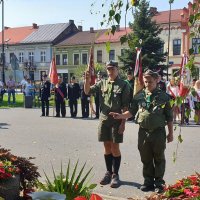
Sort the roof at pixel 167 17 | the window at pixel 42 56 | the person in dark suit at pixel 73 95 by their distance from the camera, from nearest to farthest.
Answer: the person in dark suit at pixel 73 95 → the roof at pixel 167 17 → the window at pixel 42 56

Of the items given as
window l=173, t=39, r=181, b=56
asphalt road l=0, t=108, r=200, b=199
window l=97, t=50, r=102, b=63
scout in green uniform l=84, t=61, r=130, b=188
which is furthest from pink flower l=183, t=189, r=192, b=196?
window l=97, t=50, r=102, b=63

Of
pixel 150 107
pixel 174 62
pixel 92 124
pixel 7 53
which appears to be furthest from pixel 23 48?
pixel 150 107

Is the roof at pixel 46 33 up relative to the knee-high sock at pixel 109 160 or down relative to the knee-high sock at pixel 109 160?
up

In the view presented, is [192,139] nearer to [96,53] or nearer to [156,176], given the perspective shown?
[156,176]

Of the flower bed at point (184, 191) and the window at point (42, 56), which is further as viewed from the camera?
the window at point (42, 56)

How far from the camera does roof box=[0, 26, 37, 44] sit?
249 feet

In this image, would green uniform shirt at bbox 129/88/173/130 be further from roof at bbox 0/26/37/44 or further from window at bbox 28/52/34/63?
roof at bbox 0/26/37/44

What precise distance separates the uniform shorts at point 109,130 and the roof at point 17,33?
70.9 metres

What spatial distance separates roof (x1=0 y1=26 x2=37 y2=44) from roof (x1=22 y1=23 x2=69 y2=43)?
4.95ft

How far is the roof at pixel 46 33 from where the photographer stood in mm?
71938

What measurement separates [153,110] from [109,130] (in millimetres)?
845

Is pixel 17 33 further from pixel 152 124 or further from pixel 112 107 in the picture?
pixel 152 124

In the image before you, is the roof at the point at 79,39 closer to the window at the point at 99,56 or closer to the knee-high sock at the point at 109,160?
the window at the point at 99,56

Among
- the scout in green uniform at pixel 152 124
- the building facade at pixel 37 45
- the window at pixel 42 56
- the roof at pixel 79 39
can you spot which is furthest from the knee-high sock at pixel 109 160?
the window at pixel 42 56
